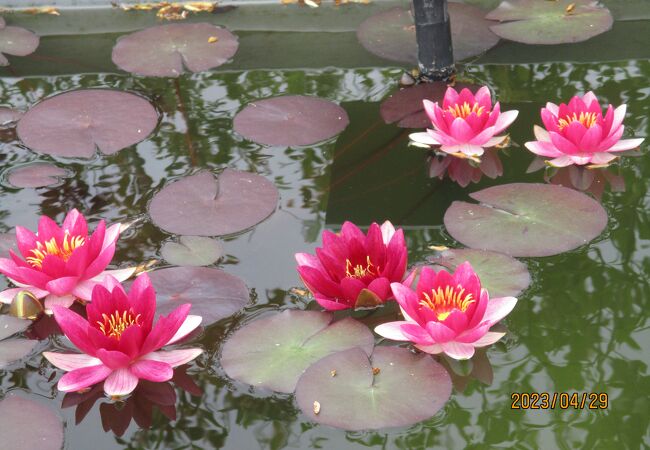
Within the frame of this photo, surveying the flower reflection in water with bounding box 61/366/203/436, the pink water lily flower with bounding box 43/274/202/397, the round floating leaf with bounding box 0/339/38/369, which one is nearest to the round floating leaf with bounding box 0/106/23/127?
the round floating leaf with bounding box 0/339/38/369

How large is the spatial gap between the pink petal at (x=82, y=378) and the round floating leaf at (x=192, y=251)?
1.43 feet

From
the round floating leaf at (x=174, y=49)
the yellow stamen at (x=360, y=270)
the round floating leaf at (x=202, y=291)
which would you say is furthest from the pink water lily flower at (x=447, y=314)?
the round floating leaf at (x=174, y=49)

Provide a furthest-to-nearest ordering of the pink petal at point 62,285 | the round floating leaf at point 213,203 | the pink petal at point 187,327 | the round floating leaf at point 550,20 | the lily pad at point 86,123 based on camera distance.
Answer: the round floating leaf at point 550,20, the lily pad at point 86,123, the round floating leaf at point 213,203, the pink petal at point 62,285, the pink petal at point 187,327

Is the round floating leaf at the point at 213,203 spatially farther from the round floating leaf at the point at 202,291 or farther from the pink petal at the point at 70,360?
the pink petal at the point at 70,360

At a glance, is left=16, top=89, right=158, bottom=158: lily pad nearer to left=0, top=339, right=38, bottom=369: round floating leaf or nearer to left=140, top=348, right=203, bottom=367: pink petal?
left=0, top=339, right=38, bottom=369: round floating leaf

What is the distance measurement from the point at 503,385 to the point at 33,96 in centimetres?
205

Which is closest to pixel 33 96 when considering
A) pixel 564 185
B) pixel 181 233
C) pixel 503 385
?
pixel 181 233

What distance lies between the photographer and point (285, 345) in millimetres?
2076

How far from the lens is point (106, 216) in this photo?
2605 millimetres

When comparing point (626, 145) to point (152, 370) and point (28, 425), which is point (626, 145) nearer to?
point (152, 370)

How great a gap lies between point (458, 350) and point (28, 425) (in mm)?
920

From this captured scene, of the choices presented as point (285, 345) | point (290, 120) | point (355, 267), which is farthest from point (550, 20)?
point (285, 345)

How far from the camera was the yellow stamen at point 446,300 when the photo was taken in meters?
2.04

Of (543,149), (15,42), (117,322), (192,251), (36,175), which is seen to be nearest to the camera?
(117,322)
